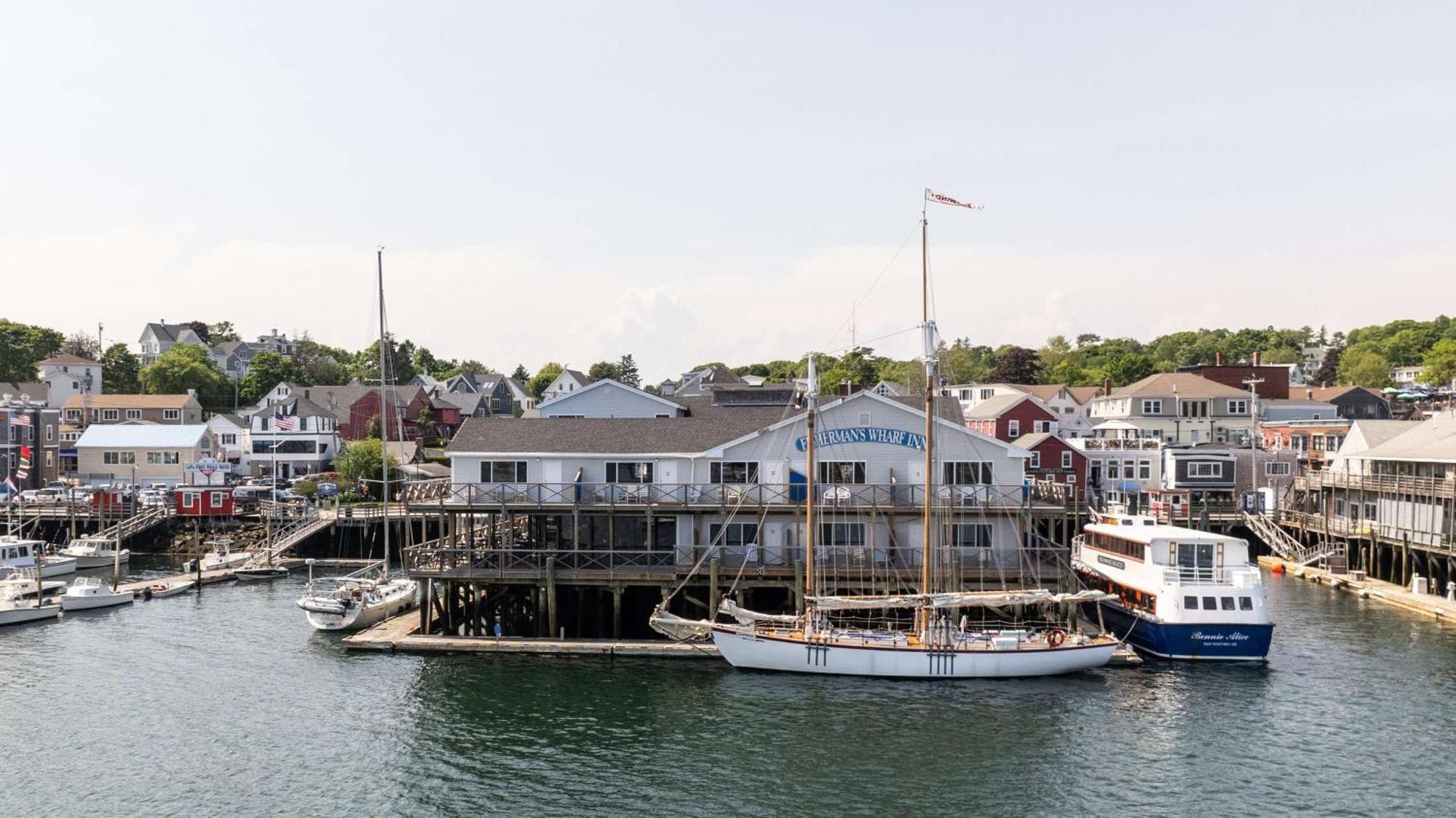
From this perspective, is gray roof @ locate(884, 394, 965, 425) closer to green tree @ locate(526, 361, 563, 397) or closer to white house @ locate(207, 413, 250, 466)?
white house @ locate(207, 413, 250, 466)

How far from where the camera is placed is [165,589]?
6050 cm

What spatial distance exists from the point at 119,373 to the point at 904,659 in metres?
142

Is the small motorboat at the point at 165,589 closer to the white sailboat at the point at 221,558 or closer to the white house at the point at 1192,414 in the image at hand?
the white sailboat at the point at 221,558

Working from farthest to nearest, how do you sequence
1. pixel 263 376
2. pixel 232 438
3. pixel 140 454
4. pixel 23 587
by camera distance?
1. pixel 263 376
2. pixel 232 438
3. pixel 140 454
4. pixel 23 587

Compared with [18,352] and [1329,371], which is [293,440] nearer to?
[18,352]

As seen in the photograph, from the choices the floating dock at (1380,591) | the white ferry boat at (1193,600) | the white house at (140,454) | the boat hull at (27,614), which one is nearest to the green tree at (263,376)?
the white house at (140,454)

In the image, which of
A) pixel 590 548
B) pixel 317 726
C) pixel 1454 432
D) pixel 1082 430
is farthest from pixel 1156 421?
pixel 317 726

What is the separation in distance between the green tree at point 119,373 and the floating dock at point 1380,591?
138985 mm

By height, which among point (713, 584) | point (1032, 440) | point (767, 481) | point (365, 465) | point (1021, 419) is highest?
point (1021, 419)

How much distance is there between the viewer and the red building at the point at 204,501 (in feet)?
272

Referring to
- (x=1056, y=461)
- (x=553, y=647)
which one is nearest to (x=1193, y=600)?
(x=553, y=647)

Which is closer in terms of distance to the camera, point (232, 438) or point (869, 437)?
point (869, 437)

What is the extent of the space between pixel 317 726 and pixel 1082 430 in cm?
8452

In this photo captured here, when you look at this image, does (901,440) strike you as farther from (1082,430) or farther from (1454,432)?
(1082,430)
